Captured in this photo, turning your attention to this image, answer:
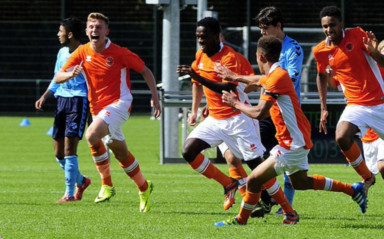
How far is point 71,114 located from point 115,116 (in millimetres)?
1329

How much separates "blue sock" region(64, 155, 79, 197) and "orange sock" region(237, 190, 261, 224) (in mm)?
2964

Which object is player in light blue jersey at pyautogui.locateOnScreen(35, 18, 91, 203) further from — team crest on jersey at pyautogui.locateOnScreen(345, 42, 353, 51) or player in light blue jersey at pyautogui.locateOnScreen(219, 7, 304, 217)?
team crest on jersey at pyautogui.locateOnScreen(345, 42, 353, 51)

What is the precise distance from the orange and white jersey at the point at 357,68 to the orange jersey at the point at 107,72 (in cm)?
209

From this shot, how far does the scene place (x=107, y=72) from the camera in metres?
10.3

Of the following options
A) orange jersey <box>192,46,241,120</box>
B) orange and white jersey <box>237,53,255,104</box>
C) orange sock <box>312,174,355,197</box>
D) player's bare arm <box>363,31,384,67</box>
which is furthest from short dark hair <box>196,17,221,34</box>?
orange sock <box>312,174,355,197</box>

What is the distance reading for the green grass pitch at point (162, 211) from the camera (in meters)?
8.41

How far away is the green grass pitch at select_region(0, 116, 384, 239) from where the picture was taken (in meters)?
8.41

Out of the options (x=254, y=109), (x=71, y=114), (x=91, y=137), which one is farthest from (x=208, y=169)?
(x=71, y=114)

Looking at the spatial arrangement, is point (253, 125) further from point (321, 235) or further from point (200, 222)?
point (321, 235)

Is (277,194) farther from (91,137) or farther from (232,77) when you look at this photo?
(91,137)

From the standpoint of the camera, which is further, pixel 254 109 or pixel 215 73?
pixel 215 73

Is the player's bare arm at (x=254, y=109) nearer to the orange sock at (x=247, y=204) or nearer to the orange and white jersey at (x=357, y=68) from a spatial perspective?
the orange sock at (x=247, y=204)

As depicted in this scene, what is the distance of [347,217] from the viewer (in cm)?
966

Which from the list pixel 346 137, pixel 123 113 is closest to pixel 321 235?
pixel 346 137
